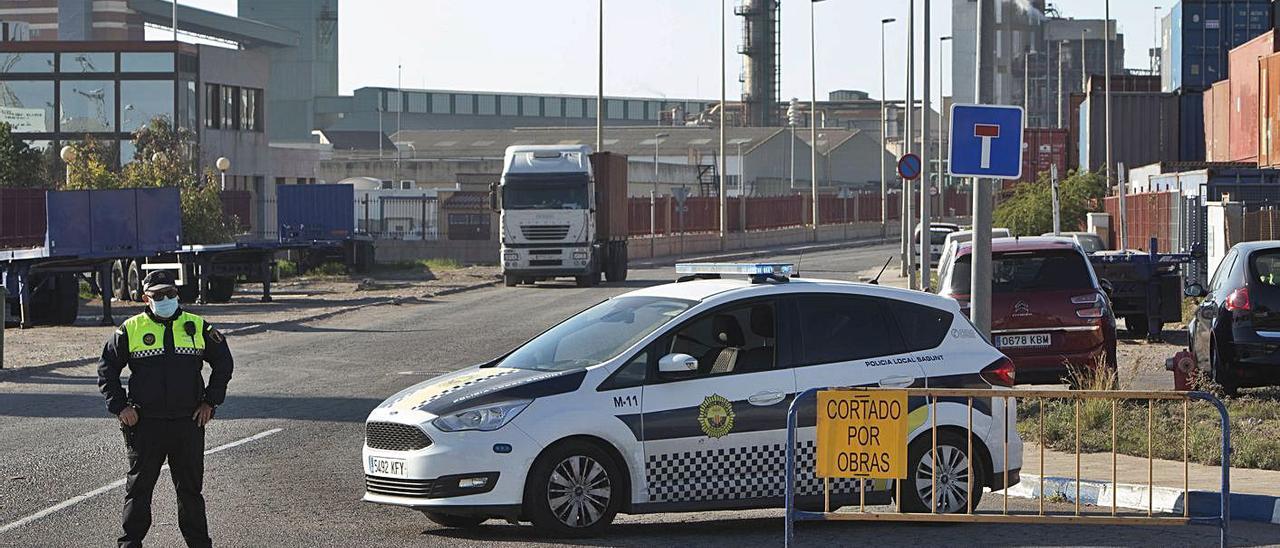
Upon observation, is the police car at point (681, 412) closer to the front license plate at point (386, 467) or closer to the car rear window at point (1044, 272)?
the front license plate at point (386, 467)

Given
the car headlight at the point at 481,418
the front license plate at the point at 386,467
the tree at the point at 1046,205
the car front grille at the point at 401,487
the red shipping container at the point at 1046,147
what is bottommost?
the car front grille at the point at 401,487

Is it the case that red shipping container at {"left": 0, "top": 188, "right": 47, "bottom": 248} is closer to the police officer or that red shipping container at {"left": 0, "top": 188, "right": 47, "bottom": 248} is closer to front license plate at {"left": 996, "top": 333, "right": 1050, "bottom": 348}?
front license plate at {"left": 996, "top": 333, "right": 1050, "bottom": 348}

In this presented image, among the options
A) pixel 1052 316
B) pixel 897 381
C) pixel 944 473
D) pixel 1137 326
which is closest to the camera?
pixel 944 473

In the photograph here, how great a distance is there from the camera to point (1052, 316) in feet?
57.4

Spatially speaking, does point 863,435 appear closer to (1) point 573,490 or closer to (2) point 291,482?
(1) point 573,490

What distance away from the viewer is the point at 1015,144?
14242 millimetres

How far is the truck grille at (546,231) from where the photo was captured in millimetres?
41844

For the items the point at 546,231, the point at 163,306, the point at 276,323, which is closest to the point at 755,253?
the point at 546,231

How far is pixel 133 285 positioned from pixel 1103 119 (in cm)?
4546

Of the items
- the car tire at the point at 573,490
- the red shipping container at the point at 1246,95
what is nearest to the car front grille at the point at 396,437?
the car tire at the point at 573,490

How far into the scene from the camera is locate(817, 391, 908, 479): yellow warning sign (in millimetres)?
9000

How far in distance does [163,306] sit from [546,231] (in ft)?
108

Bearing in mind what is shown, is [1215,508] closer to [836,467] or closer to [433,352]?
[836,467]

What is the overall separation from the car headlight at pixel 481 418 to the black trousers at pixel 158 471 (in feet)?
4.63
